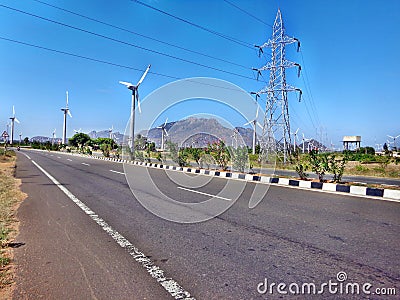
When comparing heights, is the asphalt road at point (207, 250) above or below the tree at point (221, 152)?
below

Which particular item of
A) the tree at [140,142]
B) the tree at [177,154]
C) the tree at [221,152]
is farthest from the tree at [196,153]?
the tree at [140,142]

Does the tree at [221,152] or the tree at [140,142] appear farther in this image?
→ the tree at [140,142]

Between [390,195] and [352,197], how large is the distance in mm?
1139

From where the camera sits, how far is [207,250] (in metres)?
3.97

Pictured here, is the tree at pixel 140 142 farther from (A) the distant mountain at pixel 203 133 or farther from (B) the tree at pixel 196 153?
(B) the tree at pixel 196 153

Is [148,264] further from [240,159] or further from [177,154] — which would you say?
[177,154]

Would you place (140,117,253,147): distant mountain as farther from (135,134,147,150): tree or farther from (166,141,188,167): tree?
(135,134,147,150): tree

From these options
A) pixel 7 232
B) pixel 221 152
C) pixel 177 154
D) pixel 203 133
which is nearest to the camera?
pixel 7 232

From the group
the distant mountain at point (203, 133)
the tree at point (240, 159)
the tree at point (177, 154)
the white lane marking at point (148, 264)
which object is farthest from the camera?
the tree at point (177, 154)

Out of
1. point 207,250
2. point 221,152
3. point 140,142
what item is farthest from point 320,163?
point 140,142

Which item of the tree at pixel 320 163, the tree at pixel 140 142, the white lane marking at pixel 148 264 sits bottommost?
the white lane marking at pixel 148 264

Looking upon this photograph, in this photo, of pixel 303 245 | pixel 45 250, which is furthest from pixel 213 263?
pixel 45 250

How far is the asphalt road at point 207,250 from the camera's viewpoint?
118 inches

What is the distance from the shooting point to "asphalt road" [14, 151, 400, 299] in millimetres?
2996
